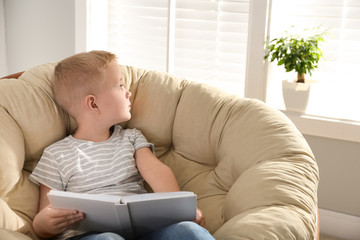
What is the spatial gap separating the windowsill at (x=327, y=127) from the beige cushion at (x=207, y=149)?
68cm

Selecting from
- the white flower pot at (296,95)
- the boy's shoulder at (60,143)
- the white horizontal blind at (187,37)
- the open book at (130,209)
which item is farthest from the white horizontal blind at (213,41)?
the open book at (130,209)

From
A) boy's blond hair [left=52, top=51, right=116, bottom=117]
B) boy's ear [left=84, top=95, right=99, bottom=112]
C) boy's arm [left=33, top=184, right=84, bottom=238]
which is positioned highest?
boy's blond hair [left=52, top=51, right=116, bottom=117]

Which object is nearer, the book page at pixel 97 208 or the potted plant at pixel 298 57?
the book page at pixel 97 208

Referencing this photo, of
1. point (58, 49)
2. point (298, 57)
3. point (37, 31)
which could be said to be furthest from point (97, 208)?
point (37, 31)

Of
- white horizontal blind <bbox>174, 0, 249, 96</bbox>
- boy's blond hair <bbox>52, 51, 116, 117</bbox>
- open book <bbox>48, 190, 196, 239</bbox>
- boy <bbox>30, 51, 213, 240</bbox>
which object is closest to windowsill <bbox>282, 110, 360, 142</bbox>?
white horizontal blind <bbox>174, 0, 249, 96</bbox>

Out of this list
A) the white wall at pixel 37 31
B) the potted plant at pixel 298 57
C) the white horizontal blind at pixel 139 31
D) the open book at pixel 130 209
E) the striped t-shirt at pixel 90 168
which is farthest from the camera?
the white wall at pixel 37 31

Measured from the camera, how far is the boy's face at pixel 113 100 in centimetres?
153

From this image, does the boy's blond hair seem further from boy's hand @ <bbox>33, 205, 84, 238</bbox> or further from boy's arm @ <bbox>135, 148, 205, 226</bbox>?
boy's hand @ <bbox>33, 205, 84, 238</bbox>

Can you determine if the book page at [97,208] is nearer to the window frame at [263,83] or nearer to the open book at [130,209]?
the open book at [130,209]

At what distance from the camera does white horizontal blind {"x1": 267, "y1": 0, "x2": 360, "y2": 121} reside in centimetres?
216

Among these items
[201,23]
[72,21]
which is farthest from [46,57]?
[201,23]

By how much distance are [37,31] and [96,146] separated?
4.78 feet

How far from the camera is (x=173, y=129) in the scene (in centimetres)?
166

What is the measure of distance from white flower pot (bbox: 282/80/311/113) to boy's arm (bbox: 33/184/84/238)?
50.5 inches
